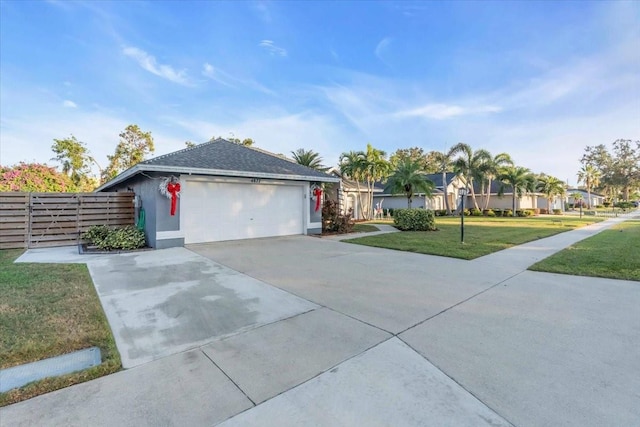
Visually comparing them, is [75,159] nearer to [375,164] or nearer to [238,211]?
[238,211]

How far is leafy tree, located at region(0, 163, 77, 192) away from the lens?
58.9 ft

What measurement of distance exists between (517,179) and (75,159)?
4534 centimetres

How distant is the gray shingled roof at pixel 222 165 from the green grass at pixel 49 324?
13.9ft

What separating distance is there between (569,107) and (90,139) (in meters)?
39.7

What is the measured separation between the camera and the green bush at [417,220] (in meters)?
14.8

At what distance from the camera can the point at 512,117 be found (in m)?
17.3

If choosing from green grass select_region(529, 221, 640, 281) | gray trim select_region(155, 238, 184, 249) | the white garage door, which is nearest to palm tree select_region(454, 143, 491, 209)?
green grass select_region(529, 221, 640, 281)

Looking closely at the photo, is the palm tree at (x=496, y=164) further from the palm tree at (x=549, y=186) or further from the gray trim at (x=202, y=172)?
the gray trim at (x=202, y=172)

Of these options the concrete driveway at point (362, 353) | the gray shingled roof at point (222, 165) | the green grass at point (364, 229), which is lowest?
the concrete driveway at point (362, 353)

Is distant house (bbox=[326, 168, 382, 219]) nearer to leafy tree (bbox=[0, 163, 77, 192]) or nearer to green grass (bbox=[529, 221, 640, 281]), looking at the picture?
green grass (bbox=[529, 221, 640, 281])

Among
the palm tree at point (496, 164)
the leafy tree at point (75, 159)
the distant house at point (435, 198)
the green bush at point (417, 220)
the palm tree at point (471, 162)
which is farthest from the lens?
the distant house at point (435, 198)

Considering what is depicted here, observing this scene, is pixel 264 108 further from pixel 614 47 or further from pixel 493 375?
pixel 493 375

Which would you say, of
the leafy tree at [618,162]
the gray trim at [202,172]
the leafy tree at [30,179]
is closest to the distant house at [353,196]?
the gray trim at [202,172]

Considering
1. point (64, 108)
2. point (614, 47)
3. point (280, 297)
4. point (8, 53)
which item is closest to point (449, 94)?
point (614, 47)
